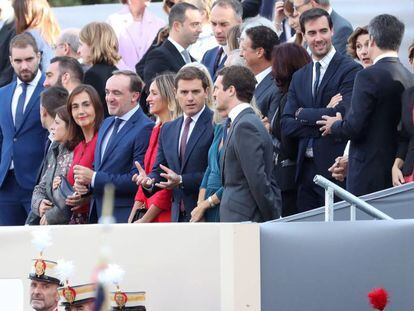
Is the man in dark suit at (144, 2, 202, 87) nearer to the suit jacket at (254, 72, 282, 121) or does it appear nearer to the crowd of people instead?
the crowd of people

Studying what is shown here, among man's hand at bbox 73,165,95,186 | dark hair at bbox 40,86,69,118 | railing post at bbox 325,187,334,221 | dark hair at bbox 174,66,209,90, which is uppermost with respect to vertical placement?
dark hair at bbox 40,86,69,118

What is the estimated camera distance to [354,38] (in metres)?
10.1

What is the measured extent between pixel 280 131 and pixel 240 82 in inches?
44.5

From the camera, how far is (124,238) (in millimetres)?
6332

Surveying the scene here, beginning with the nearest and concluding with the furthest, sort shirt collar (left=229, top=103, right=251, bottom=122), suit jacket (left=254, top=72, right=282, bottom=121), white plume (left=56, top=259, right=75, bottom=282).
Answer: white plume (left=56, top=259, right=75, bottom=282) → shirt collar (left=229, top=103, right=251, bottom=122) → suit jacket (left=254, top=72, right=282, bottom=121)

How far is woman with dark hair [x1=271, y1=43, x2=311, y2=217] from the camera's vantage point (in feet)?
31.3

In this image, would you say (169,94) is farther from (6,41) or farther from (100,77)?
(6,41)

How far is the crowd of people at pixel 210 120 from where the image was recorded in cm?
857

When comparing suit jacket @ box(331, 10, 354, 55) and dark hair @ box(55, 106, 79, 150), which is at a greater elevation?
suit jacket @ box(331, 10, 354, 55)

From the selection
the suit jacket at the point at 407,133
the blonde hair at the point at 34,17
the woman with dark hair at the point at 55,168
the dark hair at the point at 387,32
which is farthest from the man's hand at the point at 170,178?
the blonde hair at the point at 34,17

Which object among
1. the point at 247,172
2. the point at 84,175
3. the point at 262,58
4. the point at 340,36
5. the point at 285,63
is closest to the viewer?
the point at 247,172

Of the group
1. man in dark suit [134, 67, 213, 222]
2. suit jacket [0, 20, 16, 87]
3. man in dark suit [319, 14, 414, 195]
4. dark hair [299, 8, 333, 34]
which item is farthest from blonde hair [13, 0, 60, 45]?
man in dark suit [319, 14, 414, 195]

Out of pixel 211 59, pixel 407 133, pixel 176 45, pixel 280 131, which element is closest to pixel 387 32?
pixel 407 133

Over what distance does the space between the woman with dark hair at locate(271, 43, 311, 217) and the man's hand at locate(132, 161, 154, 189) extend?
101 cm
